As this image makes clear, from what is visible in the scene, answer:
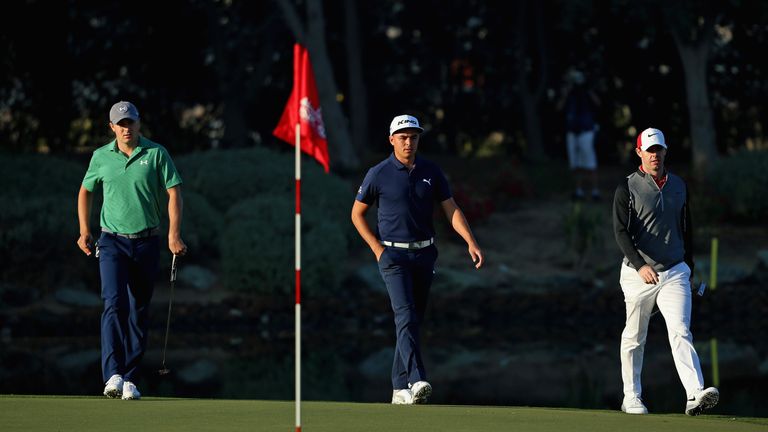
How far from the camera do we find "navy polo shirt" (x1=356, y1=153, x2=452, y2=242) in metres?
11.7

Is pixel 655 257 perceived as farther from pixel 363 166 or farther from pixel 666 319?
pixel 363 166

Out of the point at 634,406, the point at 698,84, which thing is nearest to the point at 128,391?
the point at 634,406

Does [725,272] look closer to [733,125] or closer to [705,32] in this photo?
[705,32]

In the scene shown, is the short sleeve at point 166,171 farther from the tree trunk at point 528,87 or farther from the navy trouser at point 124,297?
the tree trunk at point 528,87

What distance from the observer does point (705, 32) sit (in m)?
28.3

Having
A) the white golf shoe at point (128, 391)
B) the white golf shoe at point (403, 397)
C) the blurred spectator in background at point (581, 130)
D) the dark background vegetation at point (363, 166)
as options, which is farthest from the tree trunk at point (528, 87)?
the white golf shoe at point (128, 391)

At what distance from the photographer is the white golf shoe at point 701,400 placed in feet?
36.8

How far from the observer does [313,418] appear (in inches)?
425

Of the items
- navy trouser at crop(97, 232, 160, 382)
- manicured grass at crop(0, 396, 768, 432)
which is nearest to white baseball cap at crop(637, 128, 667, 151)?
manicured grass at crop(0, 396, 768, 432)

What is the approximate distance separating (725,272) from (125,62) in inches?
553

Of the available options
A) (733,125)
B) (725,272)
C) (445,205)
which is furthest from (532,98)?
(445,205)

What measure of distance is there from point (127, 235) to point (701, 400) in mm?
4125

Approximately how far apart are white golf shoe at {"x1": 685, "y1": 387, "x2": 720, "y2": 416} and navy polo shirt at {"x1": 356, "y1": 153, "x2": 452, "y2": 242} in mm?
2133

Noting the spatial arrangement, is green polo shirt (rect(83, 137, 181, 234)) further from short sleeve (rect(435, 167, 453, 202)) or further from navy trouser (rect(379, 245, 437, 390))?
short sleeve (rect(435, 167, 453, 202))
